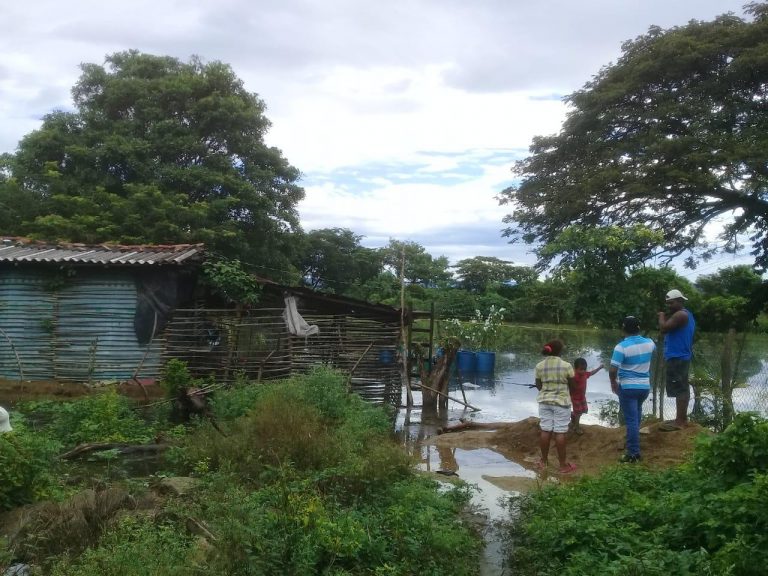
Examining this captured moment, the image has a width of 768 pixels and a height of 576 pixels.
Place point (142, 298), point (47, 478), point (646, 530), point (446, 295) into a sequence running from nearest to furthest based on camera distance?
point (646, 530)
point (47, 478)
point (142, 298)
point (446, 295)

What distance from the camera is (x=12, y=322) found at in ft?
46.8

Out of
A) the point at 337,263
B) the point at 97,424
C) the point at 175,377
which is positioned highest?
the point at 337,263

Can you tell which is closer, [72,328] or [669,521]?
[669,521]

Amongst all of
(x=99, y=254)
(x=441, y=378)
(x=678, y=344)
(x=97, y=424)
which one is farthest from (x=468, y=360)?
(x=97, y=424)

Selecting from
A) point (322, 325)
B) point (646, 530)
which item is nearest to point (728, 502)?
point (646, 530)

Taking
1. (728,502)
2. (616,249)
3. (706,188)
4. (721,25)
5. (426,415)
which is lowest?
(426,415)

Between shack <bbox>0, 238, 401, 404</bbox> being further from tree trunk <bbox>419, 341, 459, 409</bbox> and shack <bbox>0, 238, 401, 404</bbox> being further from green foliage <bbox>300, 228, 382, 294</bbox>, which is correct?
green foliage <bbox>300, 228, 382, 294</bbox>

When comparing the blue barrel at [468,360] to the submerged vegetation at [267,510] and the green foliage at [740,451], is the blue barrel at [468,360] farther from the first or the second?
the green foliage at [740,451]

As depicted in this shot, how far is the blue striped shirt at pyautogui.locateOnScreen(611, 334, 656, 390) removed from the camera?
26.2 ft

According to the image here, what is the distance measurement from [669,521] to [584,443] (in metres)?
4.85

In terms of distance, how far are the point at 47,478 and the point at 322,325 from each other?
282 inches

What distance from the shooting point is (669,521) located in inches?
198

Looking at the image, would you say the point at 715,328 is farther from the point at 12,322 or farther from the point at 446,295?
the point at 12,322

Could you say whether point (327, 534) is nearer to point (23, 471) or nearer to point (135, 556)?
point (135, 556)
